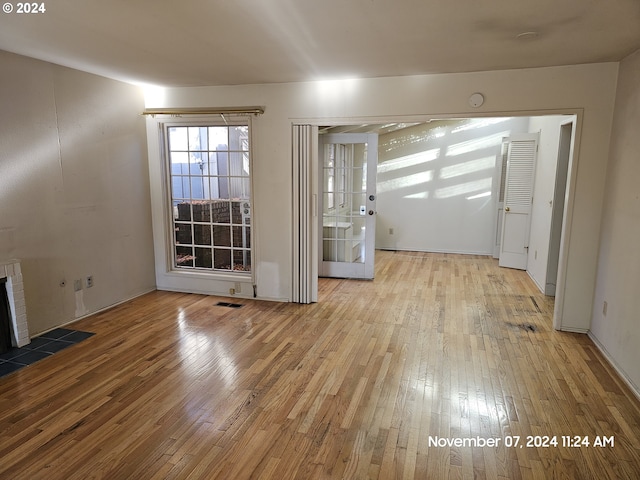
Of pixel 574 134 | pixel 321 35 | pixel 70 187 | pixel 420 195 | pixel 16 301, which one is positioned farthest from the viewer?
pixel 420 195

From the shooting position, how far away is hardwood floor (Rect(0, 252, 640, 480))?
2066 millimetres

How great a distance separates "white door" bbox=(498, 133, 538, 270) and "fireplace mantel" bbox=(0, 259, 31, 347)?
6.29 m

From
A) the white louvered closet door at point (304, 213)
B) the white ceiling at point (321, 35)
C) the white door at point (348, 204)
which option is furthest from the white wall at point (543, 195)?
the white louvered closet door at point (304, 213)

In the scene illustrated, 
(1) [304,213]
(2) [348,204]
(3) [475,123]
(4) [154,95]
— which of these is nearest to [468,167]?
(3) [475,123]

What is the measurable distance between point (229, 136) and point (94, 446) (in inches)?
140

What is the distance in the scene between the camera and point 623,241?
3092 millimetres

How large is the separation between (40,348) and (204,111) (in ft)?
9.30

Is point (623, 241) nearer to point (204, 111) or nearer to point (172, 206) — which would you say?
point (204, 111)

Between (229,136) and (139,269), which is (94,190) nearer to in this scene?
(139,269)

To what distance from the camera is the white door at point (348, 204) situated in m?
5.44

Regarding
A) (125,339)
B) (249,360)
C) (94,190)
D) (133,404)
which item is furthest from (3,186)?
(249,360)

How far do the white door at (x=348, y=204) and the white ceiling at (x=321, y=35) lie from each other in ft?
5.45

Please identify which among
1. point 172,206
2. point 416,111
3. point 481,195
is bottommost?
point 172,206

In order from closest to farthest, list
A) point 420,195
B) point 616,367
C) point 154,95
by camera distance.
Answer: point 616,367 → point 154,95 → point 420,195
